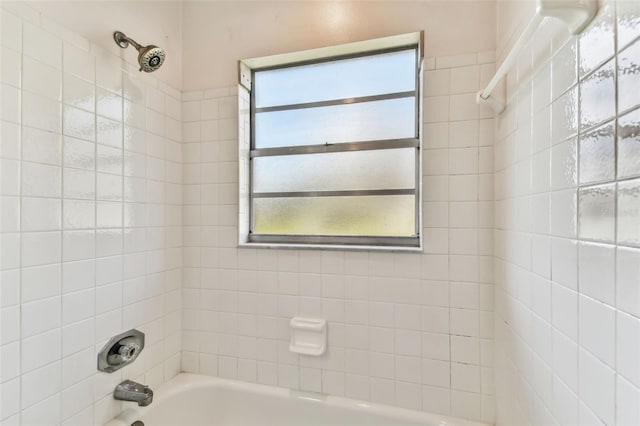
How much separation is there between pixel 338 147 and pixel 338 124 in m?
0.13

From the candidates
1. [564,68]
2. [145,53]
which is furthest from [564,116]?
[145,53]

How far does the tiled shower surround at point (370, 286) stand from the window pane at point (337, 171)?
176 mm

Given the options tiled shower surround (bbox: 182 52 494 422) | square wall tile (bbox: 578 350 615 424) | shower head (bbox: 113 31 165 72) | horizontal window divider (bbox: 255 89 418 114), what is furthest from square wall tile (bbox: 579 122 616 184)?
shower head (bbox: 113 31 165 72)

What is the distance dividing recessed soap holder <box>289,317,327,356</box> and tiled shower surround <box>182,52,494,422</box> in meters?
0.04

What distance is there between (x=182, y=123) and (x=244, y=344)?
1.28 metres

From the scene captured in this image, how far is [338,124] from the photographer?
5.37 feet

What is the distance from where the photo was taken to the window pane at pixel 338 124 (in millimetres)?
1552

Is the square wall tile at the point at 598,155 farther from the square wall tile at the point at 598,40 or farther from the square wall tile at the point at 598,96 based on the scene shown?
the square wall tile at the point at 598,40

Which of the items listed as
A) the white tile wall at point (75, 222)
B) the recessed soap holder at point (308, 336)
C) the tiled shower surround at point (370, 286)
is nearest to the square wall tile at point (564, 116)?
the tiled shower surround at point (370, 286)

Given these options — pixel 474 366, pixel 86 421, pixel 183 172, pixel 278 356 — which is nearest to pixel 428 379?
pixel 474 366

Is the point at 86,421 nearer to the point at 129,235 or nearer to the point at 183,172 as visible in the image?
the point at 129,235

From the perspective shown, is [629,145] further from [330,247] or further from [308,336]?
[308,336]

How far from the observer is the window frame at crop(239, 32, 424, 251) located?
4.83 ft

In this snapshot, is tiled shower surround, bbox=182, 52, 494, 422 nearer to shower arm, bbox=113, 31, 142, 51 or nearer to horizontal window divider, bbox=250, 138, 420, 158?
horizontal window divider, bbox=250, 138, 420, 158
